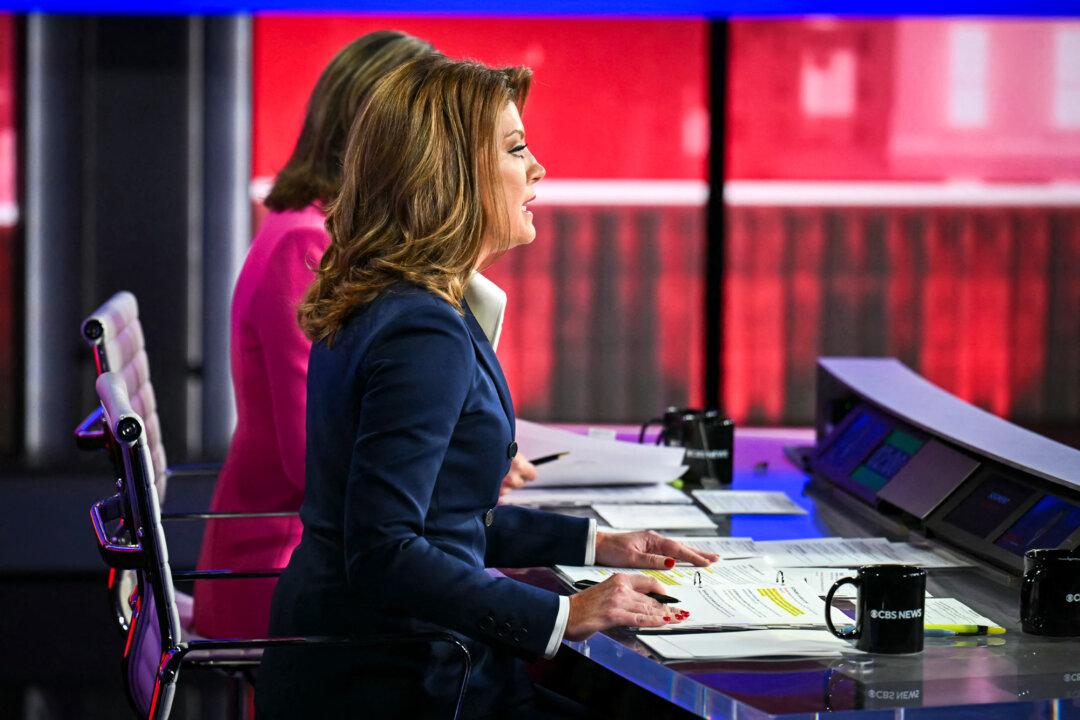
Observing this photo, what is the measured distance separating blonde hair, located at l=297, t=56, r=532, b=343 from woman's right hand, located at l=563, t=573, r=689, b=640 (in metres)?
0.36

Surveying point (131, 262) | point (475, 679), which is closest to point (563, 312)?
point (131, 262)

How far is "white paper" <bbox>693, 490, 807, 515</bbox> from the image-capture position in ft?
7.39

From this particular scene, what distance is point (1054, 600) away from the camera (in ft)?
4.95

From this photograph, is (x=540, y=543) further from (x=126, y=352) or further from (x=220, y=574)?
(x=126, y=352)

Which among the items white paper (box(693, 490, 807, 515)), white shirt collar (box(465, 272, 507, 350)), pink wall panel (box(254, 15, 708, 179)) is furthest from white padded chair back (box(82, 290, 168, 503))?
pink wall panel (box(254, 15, 708, 179))

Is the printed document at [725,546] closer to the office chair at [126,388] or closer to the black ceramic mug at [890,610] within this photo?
the black ceramic mug at [890,610]

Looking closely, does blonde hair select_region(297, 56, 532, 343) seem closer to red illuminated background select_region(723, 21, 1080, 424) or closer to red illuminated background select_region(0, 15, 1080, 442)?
red illuminated background select_region(0, 15, 1080, 442)

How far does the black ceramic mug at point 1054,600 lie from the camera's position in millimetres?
1509

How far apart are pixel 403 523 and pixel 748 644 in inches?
15.0

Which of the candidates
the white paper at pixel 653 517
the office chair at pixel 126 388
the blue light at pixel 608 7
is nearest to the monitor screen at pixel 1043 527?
the white paper at pixel 653 517

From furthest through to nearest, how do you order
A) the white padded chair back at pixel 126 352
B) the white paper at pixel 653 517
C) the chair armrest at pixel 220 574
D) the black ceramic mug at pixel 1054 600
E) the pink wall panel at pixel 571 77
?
the pink wall panel at pixel 571 77
the white padded chair back at pixel 126 352
the white paper at pixel 653 517
the chair armrest at pixel 220 574
the black ceramic mug at pixel 1054 600

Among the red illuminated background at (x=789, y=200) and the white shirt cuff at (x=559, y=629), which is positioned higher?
the red illuminated background at (x=789, y=200)

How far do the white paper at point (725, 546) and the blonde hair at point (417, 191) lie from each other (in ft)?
1.84

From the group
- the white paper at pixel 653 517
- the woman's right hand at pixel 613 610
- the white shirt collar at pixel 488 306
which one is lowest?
the white paper at pixel 653 517
